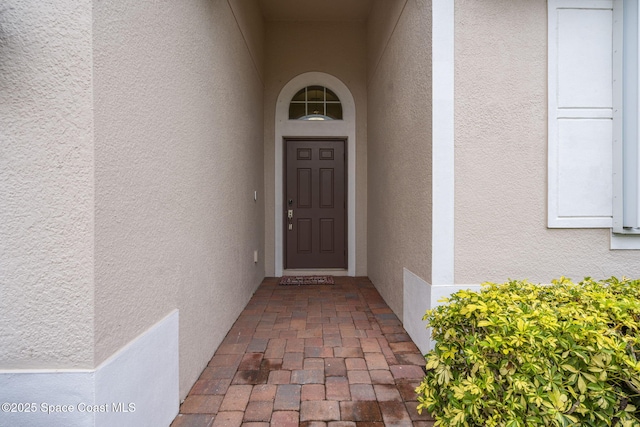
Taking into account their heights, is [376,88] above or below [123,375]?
above

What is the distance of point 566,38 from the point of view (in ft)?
7.99

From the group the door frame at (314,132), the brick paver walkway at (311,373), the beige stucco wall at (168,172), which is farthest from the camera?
the door frame at (314,132)

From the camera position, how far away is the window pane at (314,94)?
17.6ft

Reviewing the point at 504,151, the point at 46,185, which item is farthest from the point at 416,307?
the point at 46,185

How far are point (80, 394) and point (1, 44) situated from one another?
125 cm

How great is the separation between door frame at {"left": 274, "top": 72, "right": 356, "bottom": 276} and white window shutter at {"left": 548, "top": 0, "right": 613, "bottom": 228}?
3047 mm

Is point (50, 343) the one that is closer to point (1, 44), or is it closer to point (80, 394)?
point (80, 394)

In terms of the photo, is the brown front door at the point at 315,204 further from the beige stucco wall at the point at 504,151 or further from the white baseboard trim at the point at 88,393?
the white baseboard trim at the point at 88,393

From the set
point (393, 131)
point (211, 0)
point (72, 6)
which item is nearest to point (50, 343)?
point (72, 6)

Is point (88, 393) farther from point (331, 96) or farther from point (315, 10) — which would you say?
point (315, 10)

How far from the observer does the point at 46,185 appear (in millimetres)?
1173

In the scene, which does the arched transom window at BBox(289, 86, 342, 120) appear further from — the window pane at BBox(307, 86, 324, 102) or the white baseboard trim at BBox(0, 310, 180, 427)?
the white baseboard trim at BBox(0, 310, 180, 427)

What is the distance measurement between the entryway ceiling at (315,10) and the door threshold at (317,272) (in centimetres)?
397

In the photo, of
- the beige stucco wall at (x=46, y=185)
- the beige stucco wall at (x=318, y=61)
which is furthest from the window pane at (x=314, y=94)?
the beige stucco wall at (x=46, y=185)
